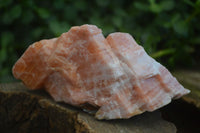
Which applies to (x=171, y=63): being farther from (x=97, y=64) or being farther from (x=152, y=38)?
(x=97, y=64)

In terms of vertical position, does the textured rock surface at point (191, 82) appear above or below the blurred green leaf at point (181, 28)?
below

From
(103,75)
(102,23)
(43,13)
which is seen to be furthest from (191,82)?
(43,13)

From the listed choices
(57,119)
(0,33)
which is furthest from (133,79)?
(0,33)

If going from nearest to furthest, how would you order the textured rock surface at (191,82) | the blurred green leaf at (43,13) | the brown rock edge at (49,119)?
1. the brown rock edge at (49,119)
2. the textured rock surface at (191,82)
3. the blurred green leaf at (43,13)

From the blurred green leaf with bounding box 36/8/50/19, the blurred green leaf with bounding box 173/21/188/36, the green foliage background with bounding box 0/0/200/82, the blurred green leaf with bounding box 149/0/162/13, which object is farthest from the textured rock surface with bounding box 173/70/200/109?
the blurred green leaf with bounding box 36/8/50/19

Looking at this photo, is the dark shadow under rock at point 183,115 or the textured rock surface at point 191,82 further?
the textured rock surface at point 191,82

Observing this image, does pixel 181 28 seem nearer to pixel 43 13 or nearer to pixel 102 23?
pixel 102 23

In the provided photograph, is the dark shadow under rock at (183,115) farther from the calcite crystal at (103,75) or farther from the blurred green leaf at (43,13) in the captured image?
the blurred green leaf at (43,13)

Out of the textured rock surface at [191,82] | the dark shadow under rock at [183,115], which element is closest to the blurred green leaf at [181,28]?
the textured rock surface at [191,82]

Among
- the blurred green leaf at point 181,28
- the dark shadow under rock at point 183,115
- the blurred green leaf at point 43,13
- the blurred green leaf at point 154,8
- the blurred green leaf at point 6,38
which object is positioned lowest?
the blurred green leaf at point 6,38
